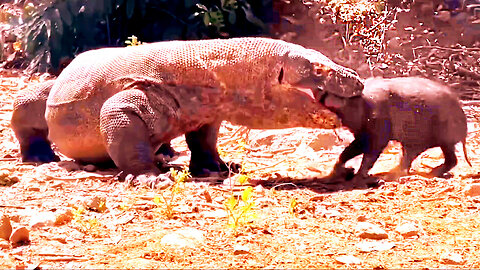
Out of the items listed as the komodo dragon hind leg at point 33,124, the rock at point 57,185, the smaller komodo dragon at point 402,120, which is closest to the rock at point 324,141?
the smaller komodo dragon at point 402,120

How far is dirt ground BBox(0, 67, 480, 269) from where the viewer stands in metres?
3.41

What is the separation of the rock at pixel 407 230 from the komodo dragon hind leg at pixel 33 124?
340 centimetres

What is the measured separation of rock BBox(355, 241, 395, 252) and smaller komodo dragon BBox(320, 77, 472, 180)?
1.70 m

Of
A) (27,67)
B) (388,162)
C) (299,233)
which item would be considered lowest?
(27,67)

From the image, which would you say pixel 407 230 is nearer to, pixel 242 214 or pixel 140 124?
pixel 242 214

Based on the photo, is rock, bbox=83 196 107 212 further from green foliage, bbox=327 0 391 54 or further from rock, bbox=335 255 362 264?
green foliage, bbox=327 0 391 54

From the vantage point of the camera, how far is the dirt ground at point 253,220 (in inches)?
134

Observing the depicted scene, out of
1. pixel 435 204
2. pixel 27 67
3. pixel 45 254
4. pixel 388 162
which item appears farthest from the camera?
pixel 27 67

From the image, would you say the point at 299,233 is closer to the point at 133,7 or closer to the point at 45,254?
the point at 45,254

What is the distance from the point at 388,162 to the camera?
609cm

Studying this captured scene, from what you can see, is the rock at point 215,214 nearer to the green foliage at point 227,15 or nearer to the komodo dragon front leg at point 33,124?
the komodo dragon front leg at point 33,124

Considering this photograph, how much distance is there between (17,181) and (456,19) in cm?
509

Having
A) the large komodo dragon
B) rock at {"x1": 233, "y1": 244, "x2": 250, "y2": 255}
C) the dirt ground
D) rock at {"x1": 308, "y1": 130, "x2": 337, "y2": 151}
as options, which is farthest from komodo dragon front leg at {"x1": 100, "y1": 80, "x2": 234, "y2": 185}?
rock at {"x1": 233, "y1": 244, "x2": 250, "y2": 255}

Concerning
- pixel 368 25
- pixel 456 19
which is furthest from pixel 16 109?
pixel 456 19
